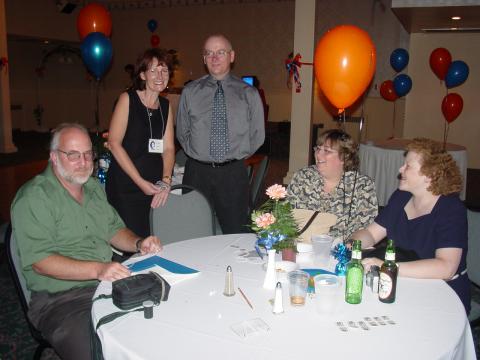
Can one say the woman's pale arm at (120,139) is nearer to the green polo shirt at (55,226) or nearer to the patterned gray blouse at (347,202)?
the green polo shirt at (55,226)

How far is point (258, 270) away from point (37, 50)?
14.7 metres

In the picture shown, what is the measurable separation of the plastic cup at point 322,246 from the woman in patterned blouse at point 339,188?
22.4 inches

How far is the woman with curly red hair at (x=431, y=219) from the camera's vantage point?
1848 millimetres

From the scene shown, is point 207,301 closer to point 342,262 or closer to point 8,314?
point 342,262

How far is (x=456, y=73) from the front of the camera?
272 inches

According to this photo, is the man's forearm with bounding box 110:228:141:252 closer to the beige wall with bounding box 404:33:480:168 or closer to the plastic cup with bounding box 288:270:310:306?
the plastic cup with bounding box 288:270:310:306

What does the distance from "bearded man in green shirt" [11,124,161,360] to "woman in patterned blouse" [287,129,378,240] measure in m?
1.02

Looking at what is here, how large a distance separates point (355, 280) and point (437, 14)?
263 inches

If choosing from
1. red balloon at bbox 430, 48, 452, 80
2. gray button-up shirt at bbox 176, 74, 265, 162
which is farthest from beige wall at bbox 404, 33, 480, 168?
gray button-up shirt at bbox 176, 74, 265, 162

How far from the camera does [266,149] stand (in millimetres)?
9836

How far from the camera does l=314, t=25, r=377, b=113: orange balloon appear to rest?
2393 mm

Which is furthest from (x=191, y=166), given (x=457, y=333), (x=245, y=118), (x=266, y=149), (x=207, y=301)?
(x=266, y=149)

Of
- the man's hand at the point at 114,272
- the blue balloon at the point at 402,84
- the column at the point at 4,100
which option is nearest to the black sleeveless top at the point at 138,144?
the man's hand at the point at 114,272

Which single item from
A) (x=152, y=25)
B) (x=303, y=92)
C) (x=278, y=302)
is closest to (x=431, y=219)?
(x=278, y=302)
